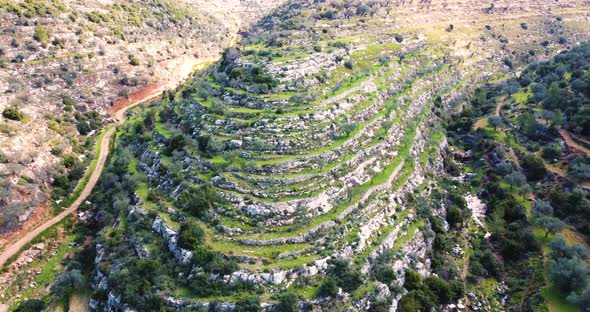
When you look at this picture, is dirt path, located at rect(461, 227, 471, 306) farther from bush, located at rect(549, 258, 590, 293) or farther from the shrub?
the shrub

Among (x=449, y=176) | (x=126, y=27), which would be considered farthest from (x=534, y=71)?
(x=126, y=27)

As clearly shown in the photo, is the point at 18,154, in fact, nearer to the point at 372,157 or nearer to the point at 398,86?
the point at 372,157

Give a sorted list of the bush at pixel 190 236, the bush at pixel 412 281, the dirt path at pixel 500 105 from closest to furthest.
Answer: the bush at pixel 190 236 → the bush at pixel 412 281 → the dirt path at pixel 500 105

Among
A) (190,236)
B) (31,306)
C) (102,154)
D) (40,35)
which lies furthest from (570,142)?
(40,35)

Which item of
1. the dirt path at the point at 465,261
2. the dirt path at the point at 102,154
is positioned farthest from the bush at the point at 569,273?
the dirt path at the point at 102,154

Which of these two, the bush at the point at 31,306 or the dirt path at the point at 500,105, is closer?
the bush at the point at 31,306

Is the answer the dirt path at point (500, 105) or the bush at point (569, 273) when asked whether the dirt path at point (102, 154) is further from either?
the dirt path at point (500, 105)
